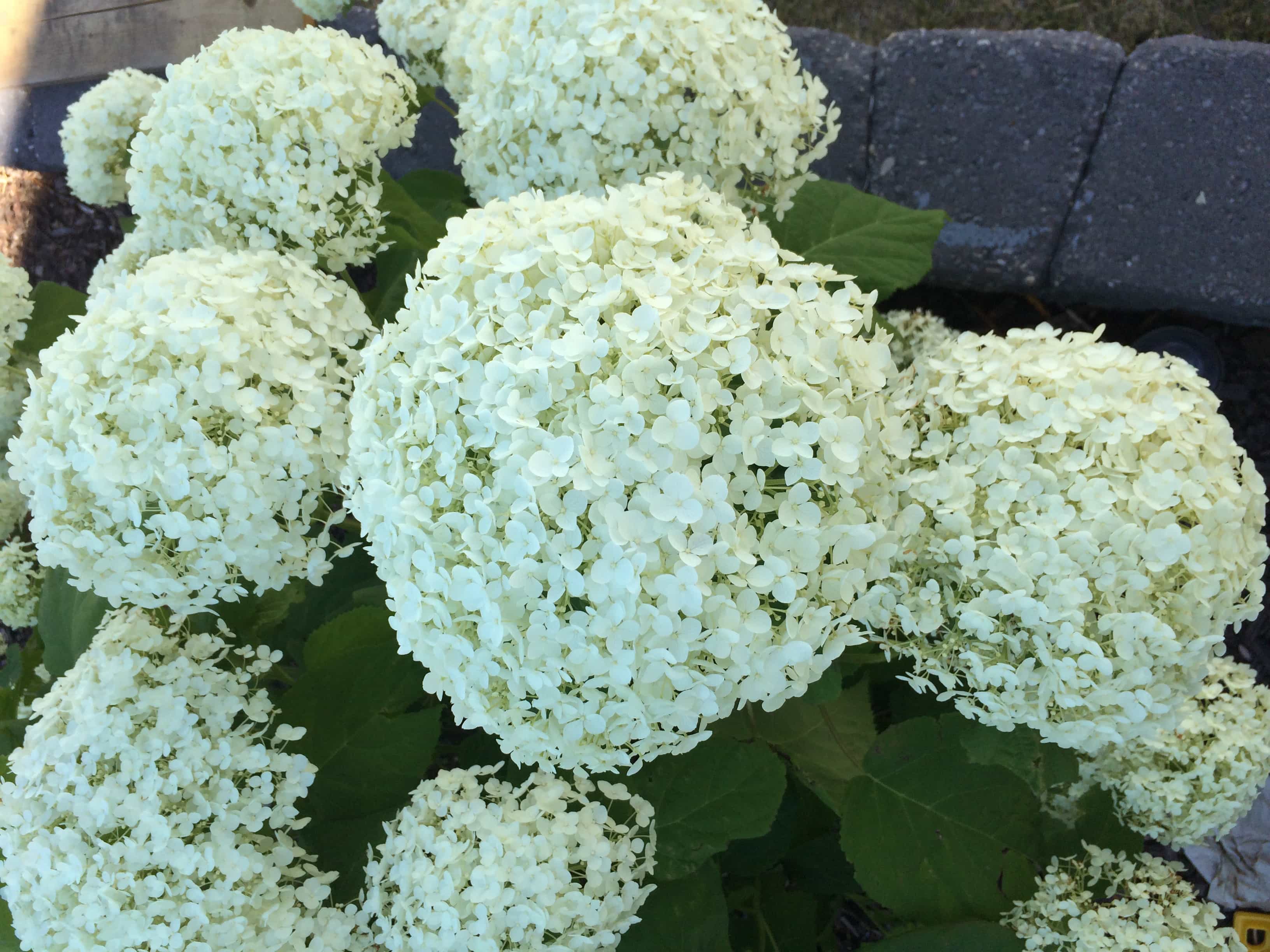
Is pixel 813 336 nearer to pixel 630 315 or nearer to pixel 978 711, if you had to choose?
pixel 630 315

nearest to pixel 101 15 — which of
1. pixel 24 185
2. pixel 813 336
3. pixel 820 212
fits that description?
pixel 24 185

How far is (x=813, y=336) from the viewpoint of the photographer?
1.03 m

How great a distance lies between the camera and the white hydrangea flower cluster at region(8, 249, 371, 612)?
119cm

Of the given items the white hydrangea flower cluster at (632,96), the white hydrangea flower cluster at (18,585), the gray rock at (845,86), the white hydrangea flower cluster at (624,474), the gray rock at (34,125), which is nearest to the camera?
the white hydrangea flower cluster at (624,474)

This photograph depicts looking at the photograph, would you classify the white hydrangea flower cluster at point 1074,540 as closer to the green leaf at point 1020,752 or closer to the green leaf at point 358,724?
the green leaf at point 1020,752

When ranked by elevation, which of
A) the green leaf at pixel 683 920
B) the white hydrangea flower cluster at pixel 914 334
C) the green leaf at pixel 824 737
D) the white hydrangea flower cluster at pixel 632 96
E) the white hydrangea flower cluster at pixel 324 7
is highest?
the white hydrangea flower cluster at pixel 632 96

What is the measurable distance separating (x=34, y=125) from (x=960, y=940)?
4.42m

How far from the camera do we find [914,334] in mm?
2254

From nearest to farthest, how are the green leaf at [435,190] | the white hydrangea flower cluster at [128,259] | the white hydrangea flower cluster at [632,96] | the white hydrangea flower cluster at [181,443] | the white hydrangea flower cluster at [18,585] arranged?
the white hydrangea flower cluster at [181,443] → the white hydrangea flower cluster at [632,96] → the white hydrangea flower cluster at [128,259] → the white hydrangea flower cluster at [18,585] → the green leaf at [435,190]

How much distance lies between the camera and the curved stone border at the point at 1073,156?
2408 mm

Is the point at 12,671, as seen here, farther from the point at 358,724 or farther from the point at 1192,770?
the point at 1192,770

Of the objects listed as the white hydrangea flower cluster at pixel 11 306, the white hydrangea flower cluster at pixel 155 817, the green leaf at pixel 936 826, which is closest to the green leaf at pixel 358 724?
the white hydrangea flower cluster at pixel 155 817

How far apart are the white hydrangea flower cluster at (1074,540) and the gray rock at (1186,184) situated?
5.36 feet

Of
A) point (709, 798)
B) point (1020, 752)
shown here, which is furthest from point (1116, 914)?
point (709, 798)
